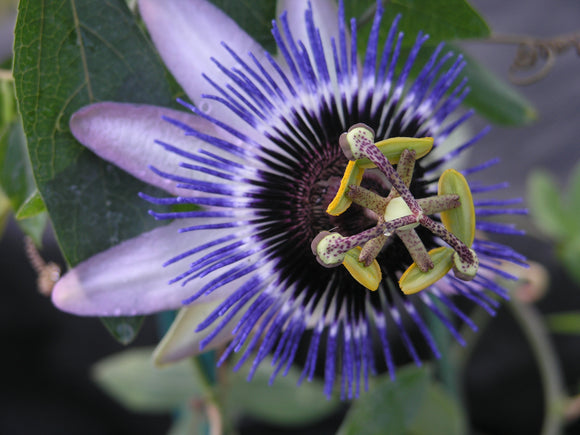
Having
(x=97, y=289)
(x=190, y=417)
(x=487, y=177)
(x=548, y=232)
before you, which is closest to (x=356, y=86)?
(x=97, y=289)

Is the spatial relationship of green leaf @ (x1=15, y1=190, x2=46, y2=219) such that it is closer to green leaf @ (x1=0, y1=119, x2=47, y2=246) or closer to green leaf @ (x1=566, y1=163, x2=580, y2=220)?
green leaf @ (x1=0, y1=119, x2=47, y2=246)

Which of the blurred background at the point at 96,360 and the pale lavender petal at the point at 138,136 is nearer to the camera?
the pale lavender petal at the point at 138,136

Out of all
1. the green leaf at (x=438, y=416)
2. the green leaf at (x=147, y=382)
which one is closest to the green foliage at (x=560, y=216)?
the green leaf at (x=438, y=416)

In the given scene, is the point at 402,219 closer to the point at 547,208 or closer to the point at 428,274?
the point at 428,274

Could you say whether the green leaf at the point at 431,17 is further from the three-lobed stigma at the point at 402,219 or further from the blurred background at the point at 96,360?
the blurred background at the point at 96,360

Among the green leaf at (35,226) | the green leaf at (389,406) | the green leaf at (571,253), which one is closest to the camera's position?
the green leaf at (35,226)

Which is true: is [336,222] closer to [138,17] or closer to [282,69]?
[282,69]

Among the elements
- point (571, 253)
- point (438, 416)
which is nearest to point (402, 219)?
point (438, 416)
